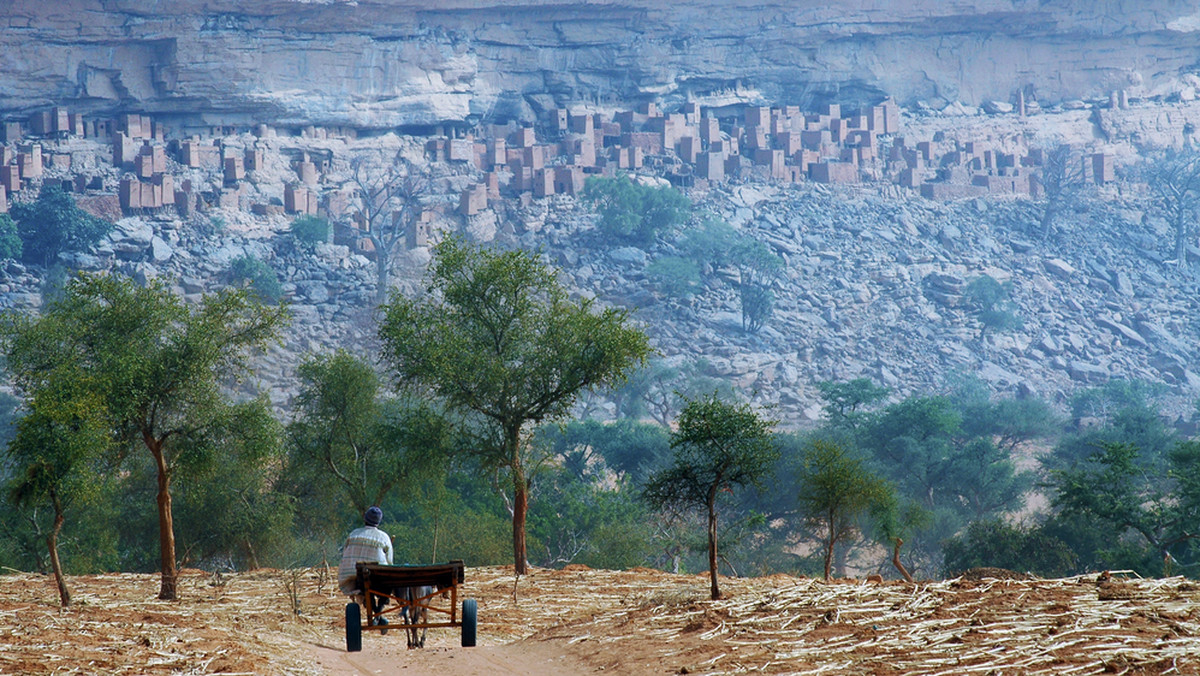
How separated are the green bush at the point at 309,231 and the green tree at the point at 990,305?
97.8 feet

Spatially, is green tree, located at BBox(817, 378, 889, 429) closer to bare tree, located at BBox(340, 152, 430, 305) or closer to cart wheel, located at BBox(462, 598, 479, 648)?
bare tree, located at BBox(340, 152, 430, 305)

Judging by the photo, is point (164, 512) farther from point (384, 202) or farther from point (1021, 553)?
point (384, 202)

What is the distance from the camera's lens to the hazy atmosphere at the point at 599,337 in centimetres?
959

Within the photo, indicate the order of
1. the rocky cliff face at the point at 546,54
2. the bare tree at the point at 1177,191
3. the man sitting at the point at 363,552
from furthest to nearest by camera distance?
the bare tree at the point at 1177,191 < the rocky cliff face at the point at 546,54 < the man sitting at the point at 363,552

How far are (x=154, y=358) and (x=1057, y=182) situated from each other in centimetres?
6601

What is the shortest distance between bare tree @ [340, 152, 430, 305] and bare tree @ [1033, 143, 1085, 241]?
108 ft

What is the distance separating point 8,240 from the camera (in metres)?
50.0

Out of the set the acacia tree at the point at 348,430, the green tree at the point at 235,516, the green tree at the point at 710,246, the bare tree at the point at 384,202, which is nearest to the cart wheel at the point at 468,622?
the acacia tree at the point at 348,430

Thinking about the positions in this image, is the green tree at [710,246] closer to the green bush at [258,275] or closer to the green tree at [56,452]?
the green bush at [258,275]

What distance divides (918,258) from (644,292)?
15.2 m

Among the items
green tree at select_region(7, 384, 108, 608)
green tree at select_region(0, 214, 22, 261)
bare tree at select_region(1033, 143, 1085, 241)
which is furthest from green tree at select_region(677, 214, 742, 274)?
green tree at select_region(7, 384, 108, 608)

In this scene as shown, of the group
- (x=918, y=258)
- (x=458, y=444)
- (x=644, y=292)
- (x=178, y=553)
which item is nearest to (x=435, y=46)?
(x=644, y=292)

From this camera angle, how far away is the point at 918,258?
6406 centimetres

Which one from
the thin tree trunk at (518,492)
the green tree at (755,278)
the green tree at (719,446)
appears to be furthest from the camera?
the green tree at (755,278)
